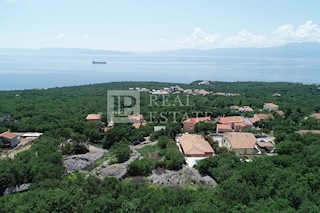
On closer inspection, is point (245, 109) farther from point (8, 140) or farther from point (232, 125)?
point (8, 140)

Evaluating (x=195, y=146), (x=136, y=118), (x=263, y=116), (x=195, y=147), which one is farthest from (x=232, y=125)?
(x=136, y=118)

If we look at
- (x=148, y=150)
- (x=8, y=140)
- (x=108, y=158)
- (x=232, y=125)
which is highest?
(x=232, y=125)

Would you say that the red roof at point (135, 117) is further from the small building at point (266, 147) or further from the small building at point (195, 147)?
the small building at point (266, 147)

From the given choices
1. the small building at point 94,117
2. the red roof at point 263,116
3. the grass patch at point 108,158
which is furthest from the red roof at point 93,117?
the red roof at point 263,116

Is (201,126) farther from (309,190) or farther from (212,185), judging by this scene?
(309,190)

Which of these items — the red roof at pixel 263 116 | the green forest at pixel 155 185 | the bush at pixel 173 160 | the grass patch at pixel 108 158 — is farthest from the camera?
the red roof at pixel 263 116

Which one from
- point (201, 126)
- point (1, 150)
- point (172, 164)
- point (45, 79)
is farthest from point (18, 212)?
point (45, 79)

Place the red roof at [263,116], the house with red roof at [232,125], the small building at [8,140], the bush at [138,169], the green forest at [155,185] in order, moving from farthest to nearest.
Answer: the red roof at [263,116], the house with red roof at [232,125], the small building at [8,140], the bush at [138,169], the green forest at [155,185]
